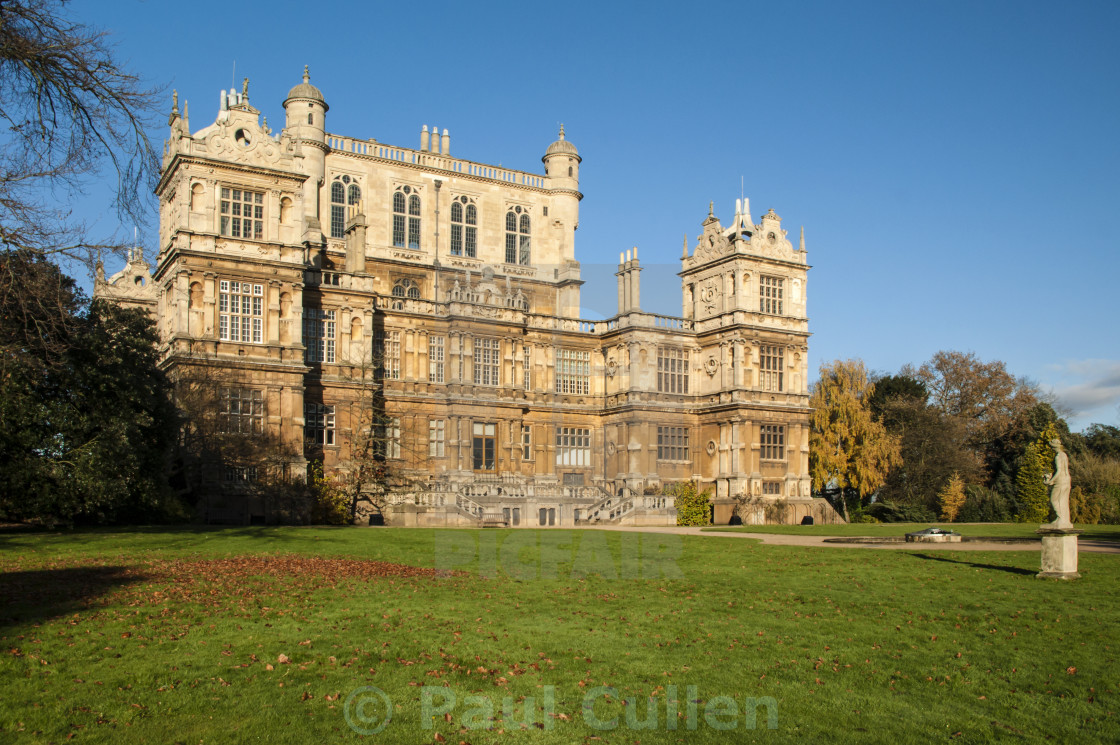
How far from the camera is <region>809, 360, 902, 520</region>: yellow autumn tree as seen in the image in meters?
55.9

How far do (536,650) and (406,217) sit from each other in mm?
41889

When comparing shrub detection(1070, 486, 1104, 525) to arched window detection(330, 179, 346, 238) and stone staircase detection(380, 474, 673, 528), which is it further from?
arched window detection(330, 179, 346, 238)

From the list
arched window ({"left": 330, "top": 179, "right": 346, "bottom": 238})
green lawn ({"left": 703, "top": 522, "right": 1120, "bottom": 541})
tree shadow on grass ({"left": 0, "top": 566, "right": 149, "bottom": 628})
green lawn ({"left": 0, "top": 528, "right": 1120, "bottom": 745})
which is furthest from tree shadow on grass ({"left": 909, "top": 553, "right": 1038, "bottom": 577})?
arched window ({"left": 330, "top": 179, "right": 346, "bottom": 238})

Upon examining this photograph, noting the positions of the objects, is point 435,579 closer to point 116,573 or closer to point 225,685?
point 116,573

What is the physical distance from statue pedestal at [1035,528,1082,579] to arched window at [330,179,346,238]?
1563 inches

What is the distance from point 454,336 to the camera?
157 ft

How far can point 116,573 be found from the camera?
19.6 metres

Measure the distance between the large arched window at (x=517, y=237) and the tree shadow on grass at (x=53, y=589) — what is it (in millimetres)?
38853

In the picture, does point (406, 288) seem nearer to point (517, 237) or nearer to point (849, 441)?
point (517, 237)

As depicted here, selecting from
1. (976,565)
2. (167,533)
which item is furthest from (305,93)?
(976,565)

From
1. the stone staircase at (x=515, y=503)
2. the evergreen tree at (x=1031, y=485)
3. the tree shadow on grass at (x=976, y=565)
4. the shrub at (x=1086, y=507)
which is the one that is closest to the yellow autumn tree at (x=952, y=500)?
the evergreen tree at (x=1031, y=485)

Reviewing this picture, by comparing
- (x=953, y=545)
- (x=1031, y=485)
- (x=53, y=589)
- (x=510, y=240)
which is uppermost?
(x=510, y=240)

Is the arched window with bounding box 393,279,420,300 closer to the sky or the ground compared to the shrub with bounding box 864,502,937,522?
closer to the sky

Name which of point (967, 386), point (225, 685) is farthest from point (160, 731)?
point (967, 386)
